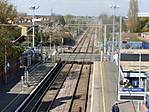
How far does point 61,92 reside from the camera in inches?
902

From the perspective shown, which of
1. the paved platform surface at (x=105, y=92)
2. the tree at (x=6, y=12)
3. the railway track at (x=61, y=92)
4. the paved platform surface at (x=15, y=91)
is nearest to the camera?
the paved platform surface at (x=105, y=92)

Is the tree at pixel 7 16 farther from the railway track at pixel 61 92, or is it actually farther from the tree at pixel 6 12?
the railway track at pixel 61 92

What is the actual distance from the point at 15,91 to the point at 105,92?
5.09m

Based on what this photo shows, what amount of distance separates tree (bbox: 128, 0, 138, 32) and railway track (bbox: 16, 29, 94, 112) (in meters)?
38.4

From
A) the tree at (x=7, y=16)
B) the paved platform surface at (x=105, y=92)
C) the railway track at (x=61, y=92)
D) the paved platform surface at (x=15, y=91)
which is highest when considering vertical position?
the tree at (x=7, y=16)

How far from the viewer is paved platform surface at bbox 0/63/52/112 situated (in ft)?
59.3

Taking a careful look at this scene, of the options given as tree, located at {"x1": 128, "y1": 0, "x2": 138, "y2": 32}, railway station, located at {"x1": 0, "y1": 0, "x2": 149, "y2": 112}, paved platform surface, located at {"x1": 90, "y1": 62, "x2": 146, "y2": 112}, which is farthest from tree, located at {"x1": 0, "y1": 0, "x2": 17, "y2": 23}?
tree, located at {"x1": 128, "y1": 0, "x2": 138, "y2": 32}

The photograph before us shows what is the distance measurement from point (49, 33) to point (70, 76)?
23821 mm

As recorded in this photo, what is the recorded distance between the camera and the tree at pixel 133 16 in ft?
233

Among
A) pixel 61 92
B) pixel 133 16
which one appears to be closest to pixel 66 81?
pixel 61 92

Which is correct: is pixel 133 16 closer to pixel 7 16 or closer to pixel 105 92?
pixel 7 16

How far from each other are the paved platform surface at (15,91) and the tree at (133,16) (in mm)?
43265

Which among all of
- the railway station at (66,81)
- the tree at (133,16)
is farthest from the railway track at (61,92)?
the tree at (133,16)

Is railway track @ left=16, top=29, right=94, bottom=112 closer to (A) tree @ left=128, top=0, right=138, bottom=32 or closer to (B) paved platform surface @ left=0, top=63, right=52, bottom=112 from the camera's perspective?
(B) paved platform surface @ left=0, top=63, right=52, bottom=112
